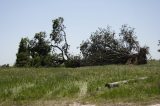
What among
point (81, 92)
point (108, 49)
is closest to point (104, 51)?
point (108, 49)

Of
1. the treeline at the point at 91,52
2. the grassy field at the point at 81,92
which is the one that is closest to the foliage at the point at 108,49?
the treeline at the point at 91,52

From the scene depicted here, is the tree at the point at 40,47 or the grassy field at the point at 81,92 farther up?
the tree at the point at 40,47

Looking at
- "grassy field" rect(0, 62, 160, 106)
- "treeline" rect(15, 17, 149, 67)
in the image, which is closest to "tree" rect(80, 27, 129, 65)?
"treeline" rect(15, 17, 149, 67)

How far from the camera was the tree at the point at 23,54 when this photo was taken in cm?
2570

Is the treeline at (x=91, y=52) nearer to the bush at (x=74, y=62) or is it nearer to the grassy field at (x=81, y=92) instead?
the bush at (x=74, y=62)

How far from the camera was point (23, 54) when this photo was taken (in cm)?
2562

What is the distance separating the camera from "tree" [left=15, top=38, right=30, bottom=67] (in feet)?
84.3

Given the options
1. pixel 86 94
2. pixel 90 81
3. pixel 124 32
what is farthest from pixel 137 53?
pixel 86 94

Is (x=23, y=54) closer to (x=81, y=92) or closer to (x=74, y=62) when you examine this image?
(x=74, y=62)

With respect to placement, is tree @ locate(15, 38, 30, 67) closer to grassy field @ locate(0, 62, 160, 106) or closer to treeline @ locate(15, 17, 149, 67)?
treeline @ locate(15, 17, 149, 67)

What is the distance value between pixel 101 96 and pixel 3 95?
3.69 metres

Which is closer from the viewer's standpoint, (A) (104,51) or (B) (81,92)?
(B) (81,92)

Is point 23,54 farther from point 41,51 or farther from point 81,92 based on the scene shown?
point 81,92

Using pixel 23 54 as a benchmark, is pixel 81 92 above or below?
below
